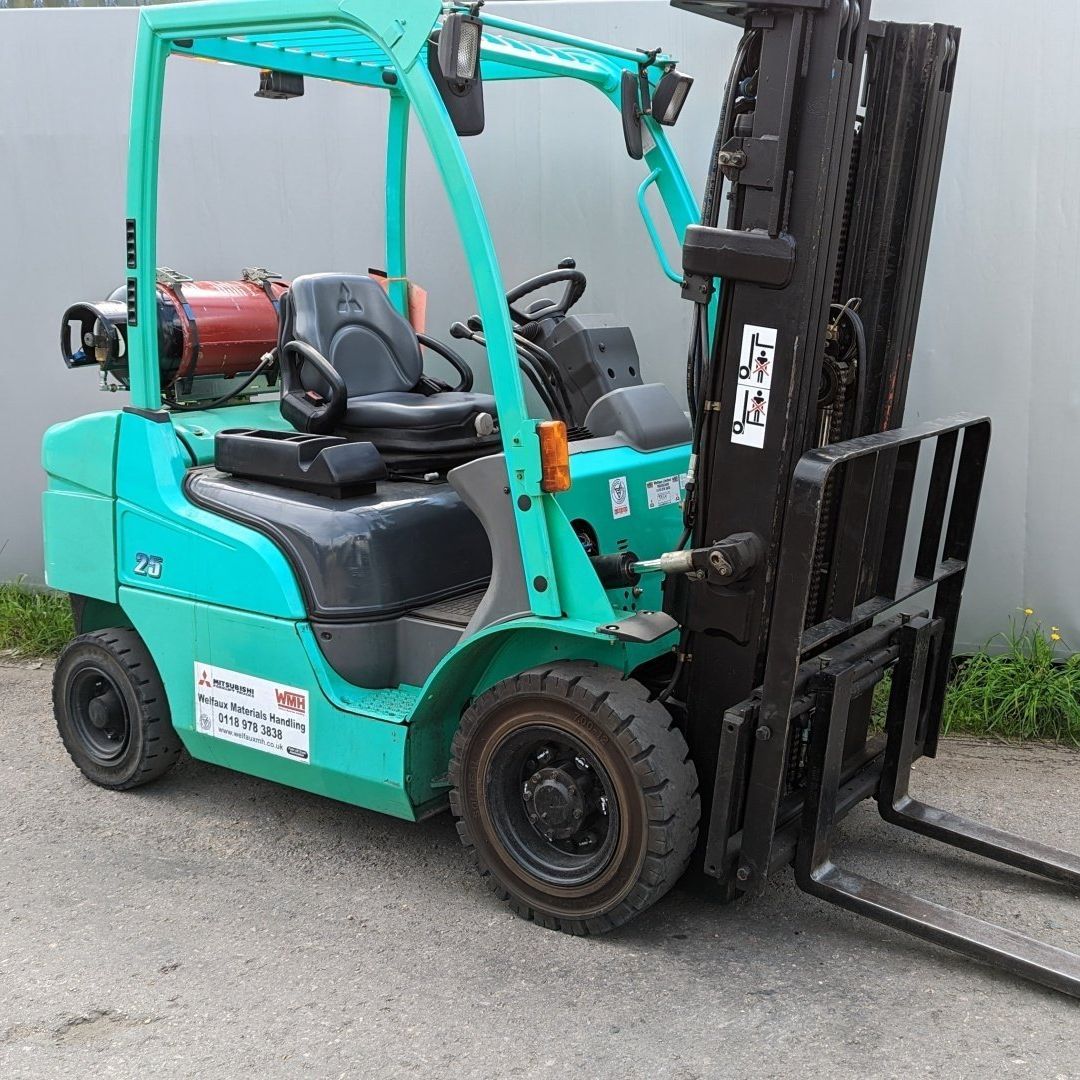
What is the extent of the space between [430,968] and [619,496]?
1.39m

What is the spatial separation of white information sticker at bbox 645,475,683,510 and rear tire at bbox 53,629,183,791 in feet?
5.91

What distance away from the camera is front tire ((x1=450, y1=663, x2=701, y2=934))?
3.17m

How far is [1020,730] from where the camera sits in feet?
16.3

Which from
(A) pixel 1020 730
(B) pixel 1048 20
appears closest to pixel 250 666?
(A) pixel 1020 730

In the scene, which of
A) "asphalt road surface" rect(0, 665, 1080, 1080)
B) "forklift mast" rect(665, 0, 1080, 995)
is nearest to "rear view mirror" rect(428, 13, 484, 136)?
"forklift mast" rect(665, 0, 1080, 995)

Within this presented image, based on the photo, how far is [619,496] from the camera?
369 centimetres

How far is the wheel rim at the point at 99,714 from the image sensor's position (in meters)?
4.43

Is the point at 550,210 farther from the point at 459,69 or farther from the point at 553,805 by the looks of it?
the point at 553,805

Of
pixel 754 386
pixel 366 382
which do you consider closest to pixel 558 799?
pixel 754 386

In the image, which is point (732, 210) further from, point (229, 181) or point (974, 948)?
point (229, 181)

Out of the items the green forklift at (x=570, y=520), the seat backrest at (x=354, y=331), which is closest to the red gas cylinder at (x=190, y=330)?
the green forklift at (x=570, y=520)

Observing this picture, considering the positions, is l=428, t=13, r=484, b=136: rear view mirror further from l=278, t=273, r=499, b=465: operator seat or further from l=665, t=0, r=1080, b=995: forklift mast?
l=278, t=273, r=499, b=465: operator seat

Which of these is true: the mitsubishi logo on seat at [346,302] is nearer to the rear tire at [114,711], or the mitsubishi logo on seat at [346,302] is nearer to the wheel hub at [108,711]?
the rear tire at [114,711]

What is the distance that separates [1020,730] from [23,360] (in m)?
4.96
